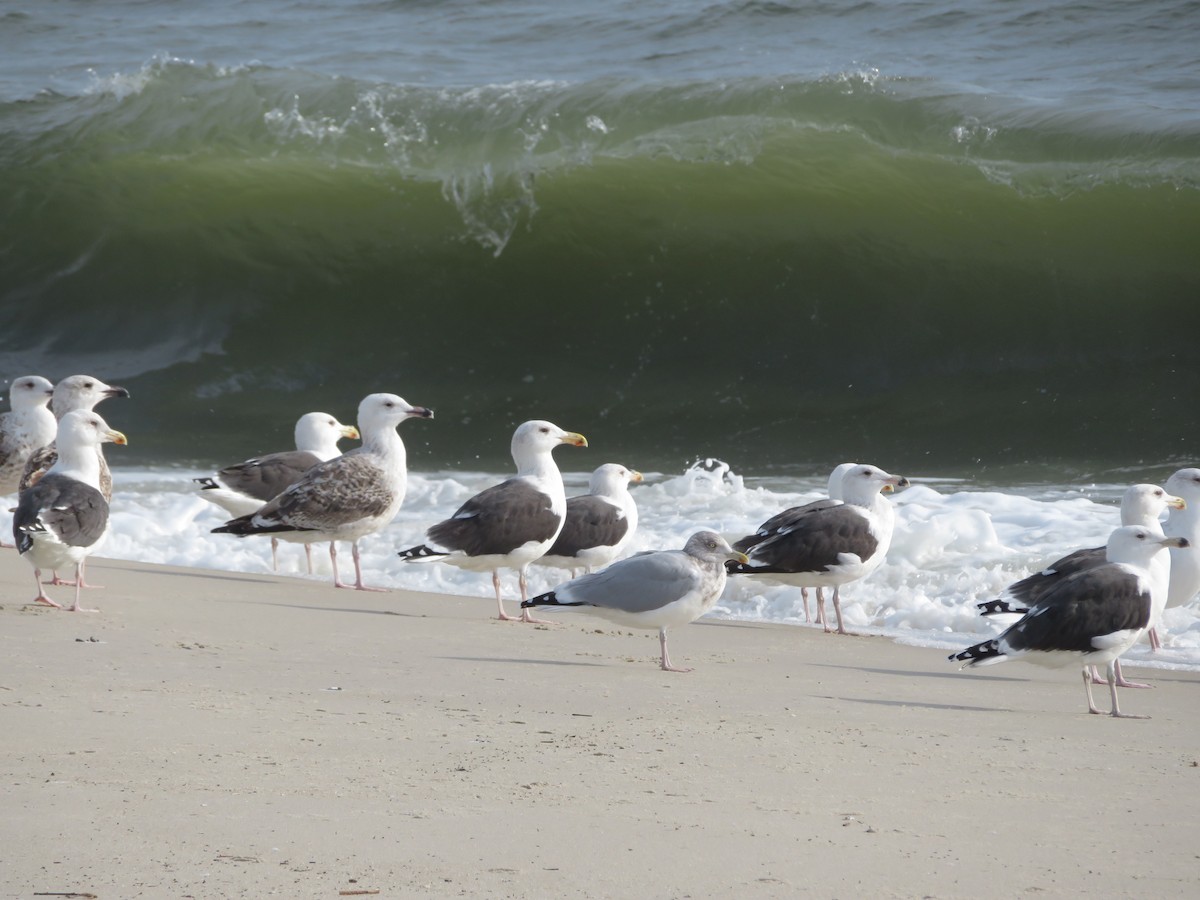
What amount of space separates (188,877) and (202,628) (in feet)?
11.4

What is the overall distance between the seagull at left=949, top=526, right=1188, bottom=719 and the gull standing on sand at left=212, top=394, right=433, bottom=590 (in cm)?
389

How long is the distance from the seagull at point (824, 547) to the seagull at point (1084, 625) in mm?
1891

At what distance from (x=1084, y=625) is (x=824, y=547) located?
2.14 m

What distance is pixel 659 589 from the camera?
6.56 meters

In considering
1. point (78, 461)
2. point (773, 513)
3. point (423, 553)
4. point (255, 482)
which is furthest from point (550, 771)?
point (773, 513)

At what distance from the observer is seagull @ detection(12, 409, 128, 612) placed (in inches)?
272

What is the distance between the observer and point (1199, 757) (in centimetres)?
507

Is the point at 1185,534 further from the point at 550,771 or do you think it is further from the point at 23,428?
the point at 23,428

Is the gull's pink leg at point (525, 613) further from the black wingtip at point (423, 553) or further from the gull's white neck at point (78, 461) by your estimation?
the gull's white neck at point (78, 461)

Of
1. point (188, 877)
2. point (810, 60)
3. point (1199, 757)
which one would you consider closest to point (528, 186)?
point (810, 60)

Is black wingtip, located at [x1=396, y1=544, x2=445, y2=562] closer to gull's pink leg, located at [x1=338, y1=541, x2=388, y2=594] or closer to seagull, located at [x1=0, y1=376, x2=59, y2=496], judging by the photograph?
gull's pink leg, located at [x1=338, y1=541, x2=388, y2=594]

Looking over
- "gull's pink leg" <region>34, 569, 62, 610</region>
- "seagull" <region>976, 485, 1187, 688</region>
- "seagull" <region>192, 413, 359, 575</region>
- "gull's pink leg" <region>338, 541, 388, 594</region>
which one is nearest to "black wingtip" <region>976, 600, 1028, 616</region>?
"seagull" <region>976, 485, 1187, 688</region>

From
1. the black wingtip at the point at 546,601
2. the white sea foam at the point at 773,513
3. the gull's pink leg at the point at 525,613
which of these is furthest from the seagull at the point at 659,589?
the white sea foam at the point at 773,513

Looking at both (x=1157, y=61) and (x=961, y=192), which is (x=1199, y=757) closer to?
(x=961, y=192)
